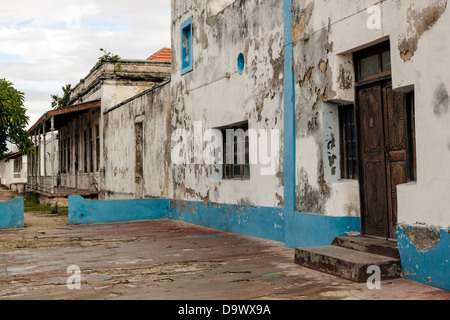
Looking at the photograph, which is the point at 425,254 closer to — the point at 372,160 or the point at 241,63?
the point at 372,160

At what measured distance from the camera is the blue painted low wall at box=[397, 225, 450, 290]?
4625 millimetres

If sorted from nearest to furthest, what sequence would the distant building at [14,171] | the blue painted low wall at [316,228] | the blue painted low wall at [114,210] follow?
the blue painted low wall at [316,228] < the blue painted low wall at [114,210] < the distant building at [14,171]

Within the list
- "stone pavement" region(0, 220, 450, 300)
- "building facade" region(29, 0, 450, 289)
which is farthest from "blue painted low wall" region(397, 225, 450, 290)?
"stone pavement" region(0, 220, 450, 300)

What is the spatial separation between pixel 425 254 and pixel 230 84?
18.5ft

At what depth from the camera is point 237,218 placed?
30.4 feet

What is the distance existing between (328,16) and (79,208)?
778 centimetres

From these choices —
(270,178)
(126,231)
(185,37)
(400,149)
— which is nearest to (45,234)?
(126,231)

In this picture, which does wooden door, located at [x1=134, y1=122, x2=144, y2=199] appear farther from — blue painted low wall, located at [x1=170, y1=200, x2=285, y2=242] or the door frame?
the door frame

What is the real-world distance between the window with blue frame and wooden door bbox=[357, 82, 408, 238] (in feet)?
19.4

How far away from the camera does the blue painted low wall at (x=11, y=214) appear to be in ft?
35.2

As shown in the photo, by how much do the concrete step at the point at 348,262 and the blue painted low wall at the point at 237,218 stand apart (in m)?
2.00

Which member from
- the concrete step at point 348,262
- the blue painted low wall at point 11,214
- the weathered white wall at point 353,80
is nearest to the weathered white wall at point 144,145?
the blue painted low wall at point 11,214

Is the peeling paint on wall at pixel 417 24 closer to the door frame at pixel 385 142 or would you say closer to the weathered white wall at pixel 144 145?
the door frame at pixel 385 142
